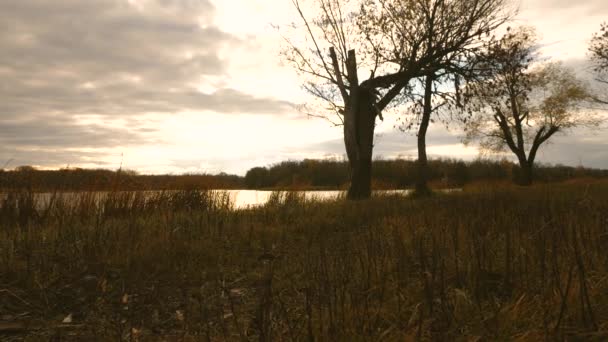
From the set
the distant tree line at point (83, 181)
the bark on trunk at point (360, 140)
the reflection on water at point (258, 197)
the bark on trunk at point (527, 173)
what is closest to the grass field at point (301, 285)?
the distant tree line at point (83, 181)

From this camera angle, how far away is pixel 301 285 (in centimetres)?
479

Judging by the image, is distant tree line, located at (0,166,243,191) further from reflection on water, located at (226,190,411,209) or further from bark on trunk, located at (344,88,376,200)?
Result: bark on trunk, located at (344,88,376,200)

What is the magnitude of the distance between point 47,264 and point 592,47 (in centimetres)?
3368

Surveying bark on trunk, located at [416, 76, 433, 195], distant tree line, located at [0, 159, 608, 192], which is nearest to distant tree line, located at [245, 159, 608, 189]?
distant tree line, located at [0, 159, 608, 192]

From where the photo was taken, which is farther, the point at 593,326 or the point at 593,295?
the point at 593,295

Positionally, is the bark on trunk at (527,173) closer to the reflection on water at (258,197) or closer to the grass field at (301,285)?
the reflection on water at (258,197)

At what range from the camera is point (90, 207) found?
11.0m

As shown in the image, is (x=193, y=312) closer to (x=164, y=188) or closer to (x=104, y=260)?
(x=104, y=260)

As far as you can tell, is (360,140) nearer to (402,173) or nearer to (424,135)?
(424,135)

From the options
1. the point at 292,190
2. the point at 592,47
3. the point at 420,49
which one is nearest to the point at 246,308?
the point at 292,190

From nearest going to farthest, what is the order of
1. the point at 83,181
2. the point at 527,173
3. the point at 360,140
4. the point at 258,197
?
the point at 83,181 → the point at 360,140 → the point at 258,197 → the point at 527,173

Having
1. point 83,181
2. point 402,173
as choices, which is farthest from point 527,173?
point 83,181

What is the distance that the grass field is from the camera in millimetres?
2850

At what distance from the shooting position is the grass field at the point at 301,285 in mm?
2850
